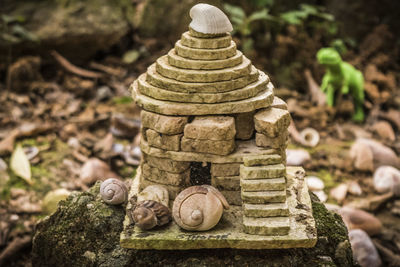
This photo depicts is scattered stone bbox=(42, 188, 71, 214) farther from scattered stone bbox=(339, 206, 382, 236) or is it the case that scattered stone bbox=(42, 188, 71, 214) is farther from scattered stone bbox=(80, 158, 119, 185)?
scattered stone bbox=(339, 206, 382, 236)

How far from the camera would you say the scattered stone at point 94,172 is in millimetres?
5855

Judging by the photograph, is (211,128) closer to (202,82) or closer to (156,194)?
(202,82)

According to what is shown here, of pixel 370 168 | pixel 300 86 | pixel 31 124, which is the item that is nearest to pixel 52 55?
pixel 31 124

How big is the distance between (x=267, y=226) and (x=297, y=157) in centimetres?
278

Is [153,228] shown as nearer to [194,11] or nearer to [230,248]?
[230,248]

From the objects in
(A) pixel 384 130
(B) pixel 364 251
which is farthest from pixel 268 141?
(A) pixel 384 130

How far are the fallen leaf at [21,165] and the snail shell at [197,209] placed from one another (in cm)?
278

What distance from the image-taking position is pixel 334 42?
8.41m

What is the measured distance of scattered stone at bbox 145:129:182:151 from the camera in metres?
3.96

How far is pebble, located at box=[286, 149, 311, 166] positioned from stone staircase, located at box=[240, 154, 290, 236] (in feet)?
7.87

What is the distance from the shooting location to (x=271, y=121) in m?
3.89

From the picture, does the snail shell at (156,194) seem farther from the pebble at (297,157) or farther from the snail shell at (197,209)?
the pebble at (297,157)

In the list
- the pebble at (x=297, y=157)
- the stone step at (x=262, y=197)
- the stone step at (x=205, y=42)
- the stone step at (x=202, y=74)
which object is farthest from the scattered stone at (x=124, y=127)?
the stone step at (x=262, y=197)

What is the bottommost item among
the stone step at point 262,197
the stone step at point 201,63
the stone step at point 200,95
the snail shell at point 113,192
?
the stone step at point 262,197
